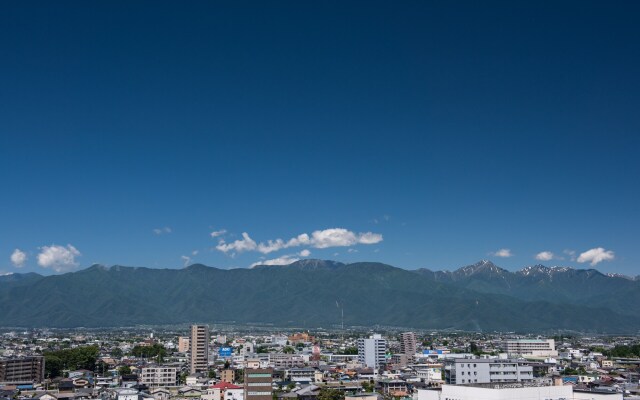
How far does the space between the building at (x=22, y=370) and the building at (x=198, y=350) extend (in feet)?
49.2

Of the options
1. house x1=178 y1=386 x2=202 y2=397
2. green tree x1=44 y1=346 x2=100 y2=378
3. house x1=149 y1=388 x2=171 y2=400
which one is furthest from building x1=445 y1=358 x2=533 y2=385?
green tree x1=44 y1=346 x2=100 y2=378

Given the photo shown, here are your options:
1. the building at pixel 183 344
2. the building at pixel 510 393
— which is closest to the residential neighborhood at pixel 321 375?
the building at pixel 510 393

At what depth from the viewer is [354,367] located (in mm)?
63594

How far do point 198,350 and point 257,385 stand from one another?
104ft

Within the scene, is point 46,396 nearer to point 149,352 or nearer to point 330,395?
point 330,395

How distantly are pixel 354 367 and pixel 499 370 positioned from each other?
26.1 metres

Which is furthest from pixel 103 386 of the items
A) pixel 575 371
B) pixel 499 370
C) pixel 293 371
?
pixel 575 371

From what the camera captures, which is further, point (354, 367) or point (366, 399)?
point (354, 367)

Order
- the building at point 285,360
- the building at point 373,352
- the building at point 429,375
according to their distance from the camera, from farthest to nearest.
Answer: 1. the building at point 373,352
2. the building at point 285,360
3. the building at point 429,375

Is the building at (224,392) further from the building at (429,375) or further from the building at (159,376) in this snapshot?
the building at (429,375)

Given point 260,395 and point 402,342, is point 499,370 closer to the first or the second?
point 260,395

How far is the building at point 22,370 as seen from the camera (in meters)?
51.5

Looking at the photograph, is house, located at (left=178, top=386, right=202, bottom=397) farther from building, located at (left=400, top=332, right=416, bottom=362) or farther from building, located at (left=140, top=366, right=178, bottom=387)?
building, located at (left=400, top=332, right=416, bottom=362)


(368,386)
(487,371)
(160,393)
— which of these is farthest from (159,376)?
(487,371)
